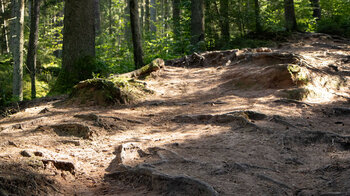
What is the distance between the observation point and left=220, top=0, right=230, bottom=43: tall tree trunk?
44.1 feet

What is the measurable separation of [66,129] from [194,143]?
2159 millimetres

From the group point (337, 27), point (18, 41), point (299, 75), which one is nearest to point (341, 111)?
point (299, 75)

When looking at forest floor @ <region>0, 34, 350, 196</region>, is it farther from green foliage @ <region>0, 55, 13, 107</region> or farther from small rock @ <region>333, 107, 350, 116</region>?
green foliage @ <region>0, 55, 13, 107</region>

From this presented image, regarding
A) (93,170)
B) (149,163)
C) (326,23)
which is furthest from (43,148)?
(326,23)

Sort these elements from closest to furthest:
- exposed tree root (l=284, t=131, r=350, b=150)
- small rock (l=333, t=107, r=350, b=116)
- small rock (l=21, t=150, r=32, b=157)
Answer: small rock (l=21, t=150, r=32, b=157) → exposed tree root (l=284, t=131, r=350, b=150) → small rock (l=333, t=107, r=350, b=116)

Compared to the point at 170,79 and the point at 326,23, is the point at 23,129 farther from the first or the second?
the point at 326,23

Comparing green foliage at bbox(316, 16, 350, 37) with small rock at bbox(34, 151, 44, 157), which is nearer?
small rock at bbox(34, 151, 44, 157)

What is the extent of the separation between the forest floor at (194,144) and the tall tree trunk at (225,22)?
6.56 m

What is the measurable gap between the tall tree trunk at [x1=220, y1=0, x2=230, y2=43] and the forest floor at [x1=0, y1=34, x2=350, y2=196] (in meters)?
6.56

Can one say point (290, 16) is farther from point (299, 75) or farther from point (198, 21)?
point (299, 75)


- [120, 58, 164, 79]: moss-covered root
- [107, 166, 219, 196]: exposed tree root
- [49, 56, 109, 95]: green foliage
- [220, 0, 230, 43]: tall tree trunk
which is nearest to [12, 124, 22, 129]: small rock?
[107, 166, 219, 196]: exposed tree root

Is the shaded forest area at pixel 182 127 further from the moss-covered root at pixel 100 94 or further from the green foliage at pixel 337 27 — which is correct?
the green foliage at pixel 337 27

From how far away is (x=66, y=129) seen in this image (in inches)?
194

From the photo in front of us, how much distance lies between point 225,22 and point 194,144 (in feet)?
34.4
